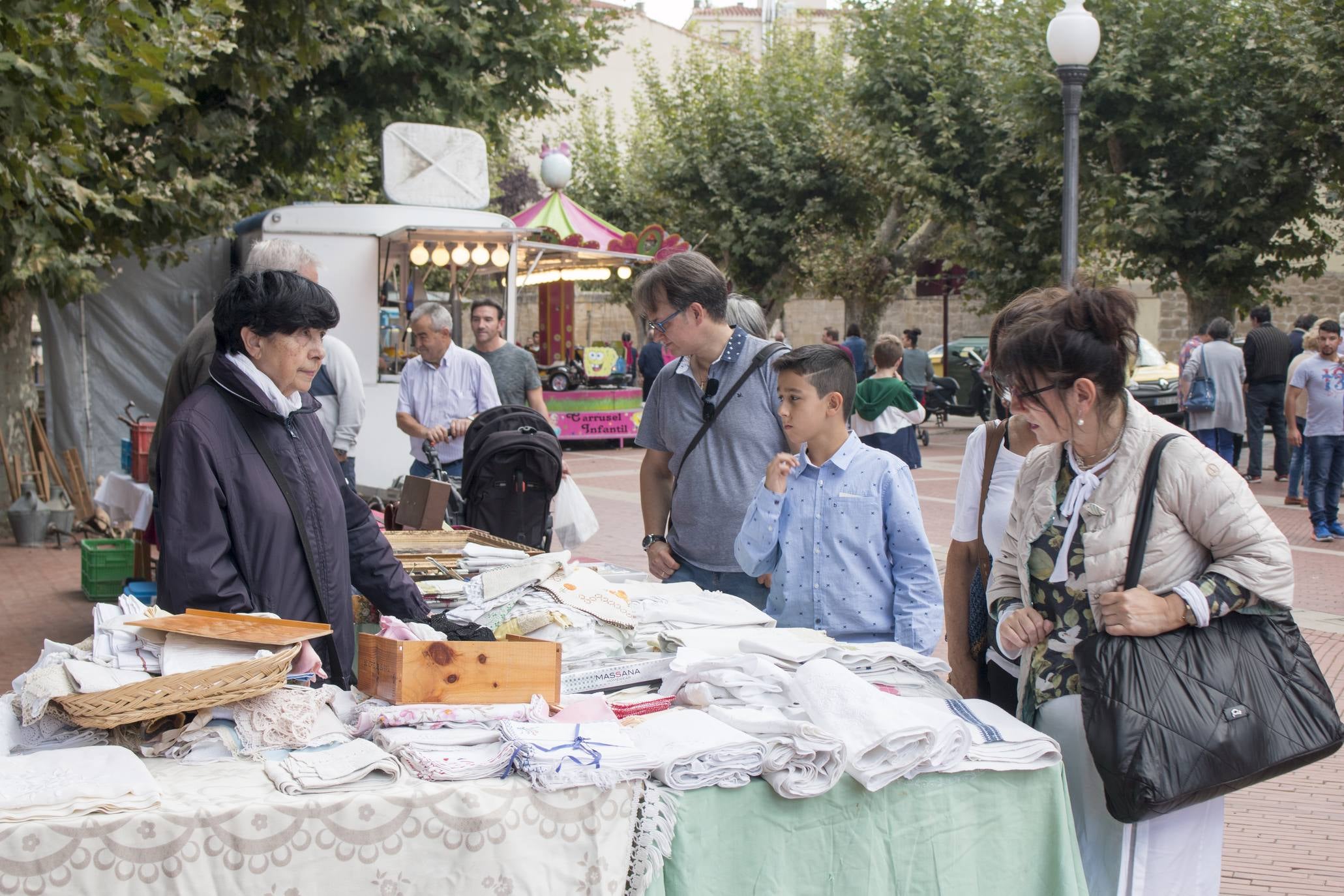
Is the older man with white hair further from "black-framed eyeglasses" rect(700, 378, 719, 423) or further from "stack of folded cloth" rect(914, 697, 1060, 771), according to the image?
"stack of folded cloth" rect(914, 697, 1060, 771)

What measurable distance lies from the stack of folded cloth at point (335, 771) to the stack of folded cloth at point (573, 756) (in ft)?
0.82

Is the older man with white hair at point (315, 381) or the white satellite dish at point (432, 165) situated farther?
the white satellite dish at point (432, 165)

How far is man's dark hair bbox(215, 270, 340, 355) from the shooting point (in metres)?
3.16

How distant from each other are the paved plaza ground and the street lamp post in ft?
9.06

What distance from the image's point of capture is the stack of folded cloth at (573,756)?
2.44m

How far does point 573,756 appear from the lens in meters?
2.47

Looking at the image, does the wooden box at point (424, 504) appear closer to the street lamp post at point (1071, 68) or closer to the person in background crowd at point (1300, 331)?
the street lamp post at point (1071, 68)

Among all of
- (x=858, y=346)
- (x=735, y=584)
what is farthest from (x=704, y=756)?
(x=858, y=346)

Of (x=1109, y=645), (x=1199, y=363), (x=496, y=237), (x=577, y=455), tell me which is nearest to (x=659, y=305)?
(x=1109, y=645)

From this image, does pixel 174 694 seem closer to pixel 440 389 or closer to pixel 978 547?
pixel 978 547

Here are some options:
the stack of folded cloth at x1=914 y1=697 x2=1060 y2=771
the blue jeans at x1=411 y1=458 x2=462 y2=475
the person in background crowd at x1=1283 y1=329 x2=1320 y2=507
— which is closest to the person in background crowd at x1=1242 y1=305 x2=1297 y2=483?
the person in background crowd at x1=1283 y1=329 x2=1320 y2=507

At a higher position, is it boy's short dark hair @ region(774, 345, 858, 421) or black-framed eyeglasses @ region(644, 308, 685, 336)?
black-framed eyeglasses @ region(644, 308, 685, 336)

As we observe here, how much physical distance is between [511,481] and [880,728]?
4240mm

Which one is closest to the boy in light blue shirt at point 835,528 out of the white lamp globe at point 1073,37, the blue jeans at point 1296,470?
the white lamp globe at point 1073,37
